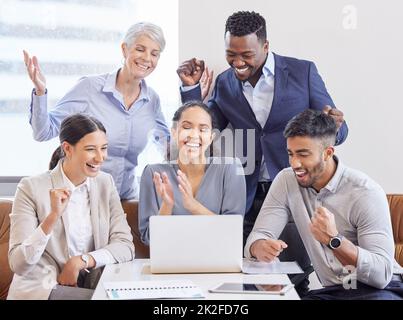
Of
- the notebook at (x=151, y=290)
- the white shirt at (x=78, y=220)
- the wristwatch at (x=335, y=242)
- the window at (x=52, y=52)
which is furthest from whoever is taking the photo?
the window at (x=52, y=52)

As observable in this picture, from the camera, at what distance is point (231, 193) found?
8.72ft

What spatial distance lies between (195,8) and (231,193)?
0.78 meters

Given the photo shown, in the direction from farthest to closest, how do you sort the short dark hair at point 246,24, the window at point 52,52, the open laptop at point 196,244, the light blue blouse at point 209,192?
1. the window at point 52,52
2. the short dark hair at point 246,24
3. the light blue blouse at point 209,192
4. the open laptop at point 196,244

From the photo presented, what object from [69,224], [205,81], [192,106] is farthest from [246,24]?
[69,224]

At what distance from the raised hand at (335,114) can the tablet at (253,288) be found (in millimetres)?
948

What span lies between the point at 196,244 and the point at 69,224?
549mm

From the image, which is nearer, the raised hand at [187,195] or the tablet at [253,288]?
the tablet at [253,288]

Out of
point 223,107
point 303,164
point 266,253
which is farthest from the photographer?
point 223,107

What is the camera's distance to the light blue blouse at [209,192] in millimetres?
2627

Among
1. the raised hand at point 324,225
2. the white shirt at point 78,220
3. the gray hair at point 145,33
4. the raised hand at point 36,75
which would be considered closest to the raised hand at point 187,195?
the white shirt at point 78,220

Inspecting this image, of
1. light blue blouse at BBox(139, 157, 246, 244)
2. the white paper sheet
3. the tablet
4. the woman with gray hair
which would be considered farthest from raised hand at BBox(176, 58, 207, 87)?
the tablet

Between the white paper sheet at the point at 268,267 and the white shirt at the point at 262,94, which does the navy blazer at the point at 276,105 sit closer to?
the white shirt at the point at 262,94

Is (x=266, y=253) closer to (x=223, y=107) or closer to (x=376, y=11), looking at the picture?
(x=223, y=107)
